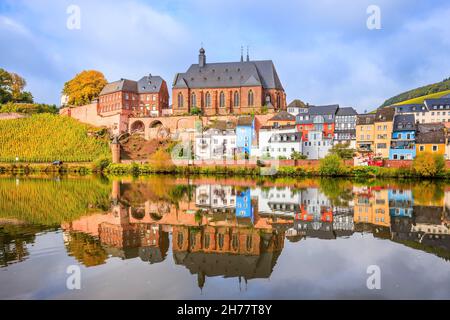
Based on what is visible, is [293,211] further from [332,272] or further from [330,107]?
[330,107]

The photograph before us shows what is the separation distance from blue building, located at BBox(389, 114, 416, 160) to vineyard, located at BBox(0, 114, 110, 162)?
1482 inches

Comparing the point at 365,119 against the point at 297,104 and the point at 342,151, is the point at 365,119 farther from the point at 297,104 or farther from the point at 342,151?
the point at 297,104

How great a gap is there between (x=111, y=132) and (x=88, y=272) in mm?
51568

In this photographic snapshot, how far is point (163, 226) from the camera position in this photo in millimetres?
15094

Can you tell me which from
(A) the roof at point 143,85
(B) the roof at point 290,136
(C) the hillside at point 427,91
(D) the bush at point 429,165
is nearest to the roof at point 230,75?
(A) the roof at point 143,85

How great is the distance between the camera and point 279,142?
4697 cm

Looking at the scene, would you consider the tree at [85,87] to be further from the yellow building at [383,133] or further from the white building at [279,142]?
the yellow building at [383,133]

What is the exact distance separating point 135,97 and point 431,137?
1629 inches

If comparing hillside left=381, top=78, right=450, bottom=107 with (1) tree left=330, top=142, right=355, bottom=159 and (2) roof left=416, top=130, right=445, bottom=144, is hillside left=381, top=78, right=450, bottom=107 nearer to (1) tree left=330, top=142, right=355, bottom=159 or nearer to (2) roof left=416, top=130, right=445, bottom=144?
(2) roof left=416, top=130, right=445, bottom=144

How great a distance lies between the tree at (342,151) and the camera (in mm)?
44000

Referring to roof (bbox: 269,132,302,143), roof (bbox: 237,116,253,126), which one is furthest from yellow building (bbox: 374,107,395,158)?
roof (bbox: 237,116,253,126)

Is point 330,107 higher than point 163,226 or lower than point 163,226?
higher
